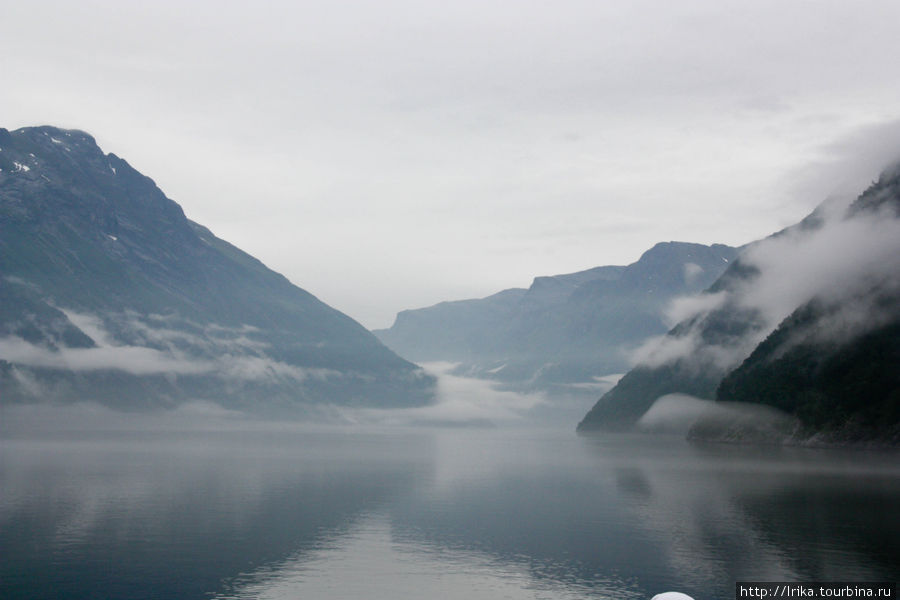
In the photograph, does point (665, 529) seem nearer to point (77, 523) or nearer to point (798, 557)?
point (798, 557)

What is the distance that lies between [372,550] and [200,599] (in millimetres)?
28807

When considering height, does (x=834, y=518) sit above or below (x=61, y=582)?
below

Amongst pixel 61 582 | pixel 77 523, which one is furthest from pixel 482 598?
pixel 77 523

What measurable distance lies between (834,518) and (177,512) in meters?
94.7

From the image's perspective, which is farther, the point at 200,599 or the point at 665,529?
the point at 665,529

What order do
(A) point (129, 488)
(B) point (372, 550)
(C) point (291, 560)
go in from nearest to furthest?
(C) point (291, 560), (B) point (372, 550), (A) point (129, 488)

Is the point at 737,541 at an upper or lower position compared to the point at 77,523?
lower

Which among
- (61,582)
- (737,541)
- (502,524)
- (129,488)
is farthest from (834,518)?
(129,488)

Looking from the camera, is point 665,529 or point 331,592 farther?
point 665,529

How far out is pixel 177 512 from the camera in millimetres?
124438

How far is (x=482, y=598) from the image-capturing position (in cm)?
7819

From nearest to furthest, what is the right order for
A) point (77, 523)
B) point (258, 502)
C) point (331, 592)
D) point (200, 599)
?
1. point (200, 599)
2. point (331, 592)
3. point (77, 523)
4. point (258, 502)

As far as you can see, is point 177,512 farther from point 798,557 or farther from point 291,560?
point 798,557

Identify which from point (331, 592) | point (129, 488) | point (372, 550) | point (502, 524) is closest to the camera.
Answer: point (331, 592)
